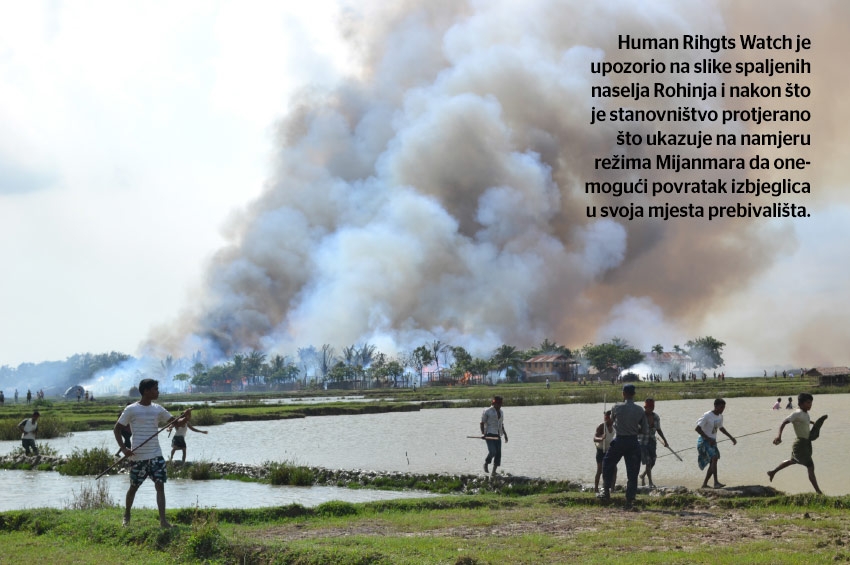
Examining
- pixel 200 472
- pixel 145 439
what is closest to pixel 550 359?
pixel 200 472

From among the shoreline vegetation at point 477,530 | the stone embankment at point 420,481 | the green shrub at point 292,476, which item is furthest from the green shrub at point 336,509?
the green shrub at point 292,476

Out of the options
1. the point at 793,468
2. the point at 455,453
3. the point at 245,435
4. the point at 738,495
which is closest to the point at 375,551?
the point at 738,495

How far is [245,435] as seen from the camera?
3975 cm

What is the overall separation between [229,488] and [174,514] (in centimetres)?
628

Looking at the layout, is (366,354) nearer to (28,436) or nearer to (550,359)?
(550,359)

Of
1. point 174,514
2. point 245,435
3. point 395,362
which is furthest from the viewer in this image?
point 395,362

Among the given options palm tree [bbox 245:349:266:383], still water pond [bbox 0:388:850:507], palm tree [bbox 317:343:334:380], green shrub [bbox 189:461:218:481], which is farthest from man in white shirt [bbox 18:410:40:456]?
palm tree [bbox 245:349:266:383]

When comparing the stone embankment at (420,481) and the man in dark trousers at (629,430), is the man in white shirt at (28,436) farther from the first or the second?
the man in dark trousers at (629,430)

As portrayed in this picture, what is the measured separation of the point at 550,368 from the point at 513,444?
120 meters

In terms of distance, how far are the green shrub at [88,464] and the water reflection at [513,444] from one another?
12.5ft

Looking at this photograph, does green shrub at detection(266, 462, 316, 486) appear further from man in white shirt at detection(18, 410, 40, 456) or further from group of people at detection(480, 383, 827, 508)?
man in white shirt at detection(18, 410, 40, 456)

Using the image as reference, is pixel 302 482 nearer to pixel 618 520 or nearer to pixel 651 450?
pixel 651 450

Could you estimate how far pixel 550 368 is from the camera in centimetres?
14788

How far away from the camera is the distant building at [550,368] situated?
5763 inches
